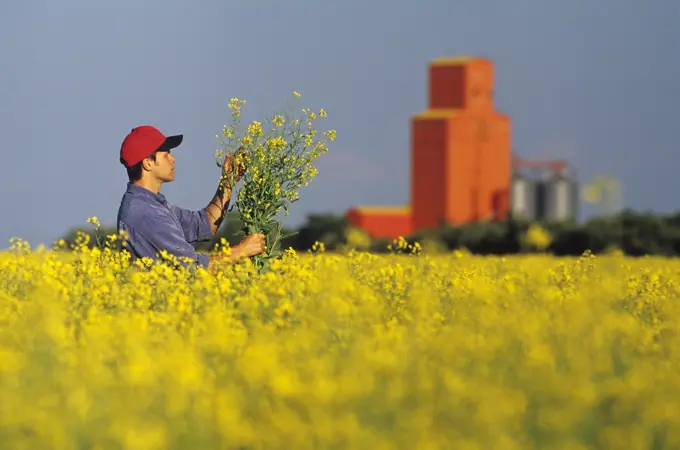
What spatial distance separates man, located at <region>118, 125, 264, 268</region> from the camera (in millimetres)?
7180

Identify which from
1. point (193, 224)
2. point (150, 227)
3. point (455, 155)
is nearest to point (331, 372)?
point (150, 227)

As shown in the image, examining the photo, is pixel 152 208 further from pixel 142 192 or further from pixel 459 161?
pixel 459 161

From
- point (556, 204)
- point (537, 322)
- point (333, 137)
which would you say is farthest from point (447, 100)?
point (537, 322)

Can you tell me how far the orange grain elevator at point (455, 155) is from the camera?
43.8 metres

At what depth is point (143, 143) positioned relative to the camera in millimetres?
7199

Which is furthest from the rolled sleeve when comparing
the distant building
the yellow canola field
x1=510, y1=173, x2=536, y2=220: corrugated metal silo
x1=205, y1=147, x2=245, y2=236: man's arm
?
x1=510, y1=173, x2=536, y2=220: corrugated metal silo

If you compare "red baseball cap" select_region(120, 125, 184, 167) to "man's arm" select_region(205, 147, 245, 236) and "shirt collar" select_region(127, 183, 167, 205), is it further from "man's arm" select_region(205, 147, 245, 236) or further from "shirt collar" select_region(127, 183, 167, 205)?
"man's arm" select_region(205, 147, 245, 236)

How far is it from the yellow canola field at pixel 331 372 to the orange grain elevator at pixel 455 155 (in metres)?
37.2

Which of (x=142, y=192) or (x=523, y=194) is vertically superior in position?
(x=523, y=194)

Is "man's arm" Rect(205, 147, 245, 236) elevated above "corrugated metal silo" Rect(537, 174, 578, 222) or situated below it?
below

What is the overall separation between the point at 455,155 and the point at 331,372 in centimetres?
3990

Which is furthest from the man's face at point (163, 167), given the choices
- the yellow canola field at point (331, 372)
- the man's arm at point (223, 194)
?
the yellow canola field at point (331, 372)

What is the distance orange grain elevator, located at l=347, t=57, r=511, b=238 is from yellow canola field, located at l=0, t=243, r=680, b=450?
122ft

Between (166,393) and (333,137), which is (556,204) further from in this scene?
(166,393)
